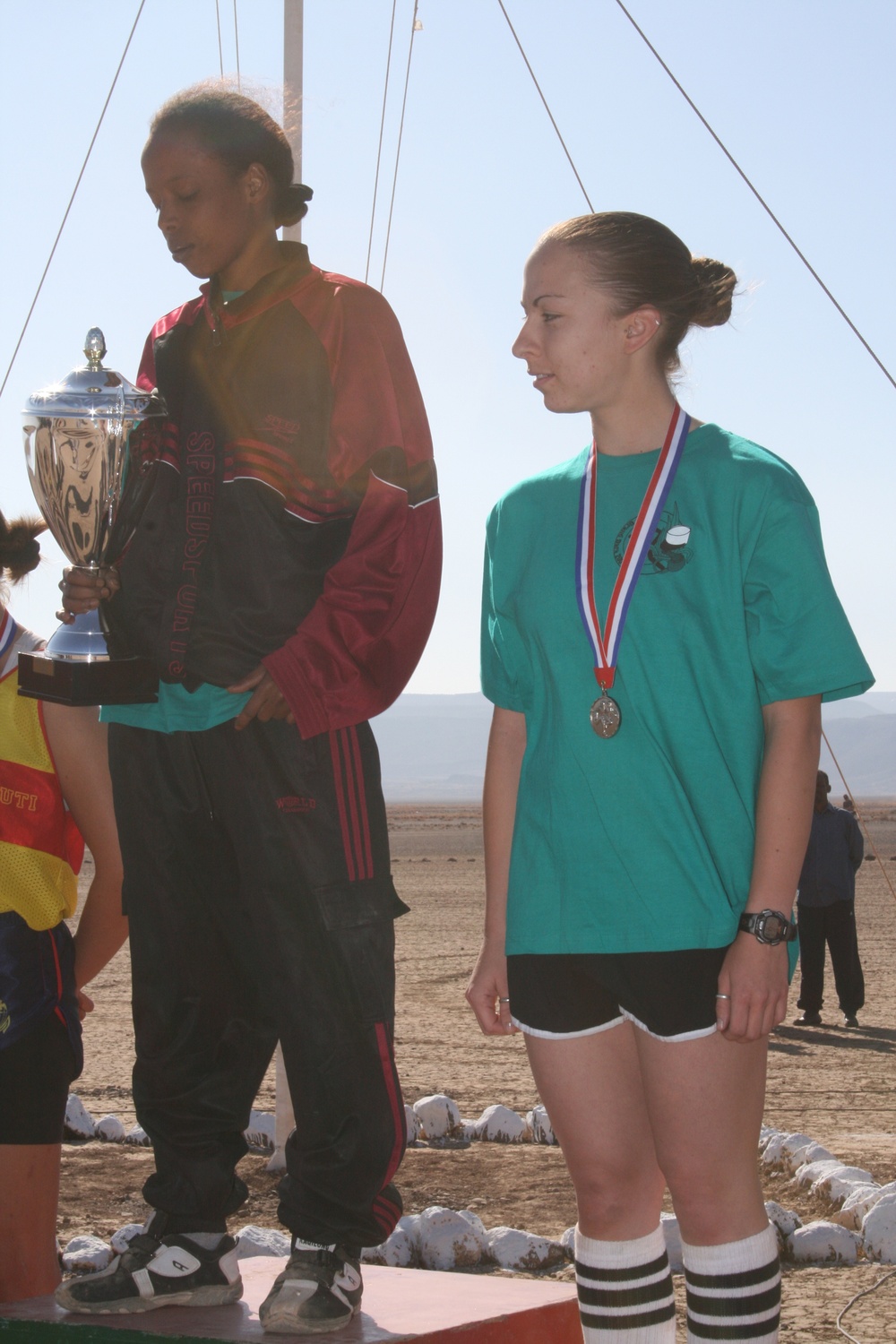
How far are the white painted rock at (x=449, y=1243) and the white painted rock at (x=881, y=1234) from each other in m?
1.17

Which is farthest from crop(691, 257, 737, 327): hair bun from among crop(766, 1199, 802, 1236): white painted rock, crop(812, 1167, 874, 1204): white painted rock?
crop(812, 1167, 874, 1204): white painted rock

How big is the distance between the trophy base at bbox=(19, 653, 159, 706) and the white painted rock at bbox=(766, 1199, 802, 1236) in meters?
3.05

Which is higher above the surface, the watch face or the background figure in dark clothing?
the watch face

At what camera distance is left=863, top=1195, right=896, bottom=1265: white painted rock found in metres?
4.44

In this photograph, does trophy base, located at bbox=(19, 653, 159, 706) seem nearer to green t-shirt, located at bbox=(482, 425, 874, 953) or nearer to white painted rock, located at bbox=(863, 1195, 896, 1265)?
green t-shirt, located at bbox=(482, 425, 874, 953)

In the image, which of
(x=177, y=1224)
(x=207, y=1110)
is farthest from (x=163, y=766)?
(x=177, y=1224)

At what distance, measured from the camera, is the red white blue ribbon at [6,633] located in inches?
108

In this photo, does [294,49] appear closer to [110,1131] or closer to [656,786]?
[656,786]

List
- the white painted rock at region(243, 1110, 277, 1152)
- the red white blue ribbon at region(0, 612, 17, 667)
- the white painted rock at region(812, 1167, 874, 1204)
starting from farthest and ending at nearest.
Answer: the white painted rock at region(243, 1110, 277, 1152), the white painted rock at region(812, 1167, 874, 1204), the red white blue ribbon at region(0, 612, 17, 667)

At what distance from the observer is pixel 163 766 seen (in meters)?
2.37

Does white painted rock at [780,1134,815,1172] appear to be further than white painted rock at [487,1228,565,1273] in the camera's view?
Yes

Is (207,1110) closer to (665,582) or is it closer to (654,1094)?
(654,1094)

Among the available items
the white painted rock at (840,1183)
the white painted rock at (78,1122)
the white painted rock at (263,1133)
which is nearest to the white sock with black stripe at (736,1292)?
the white painted rock at (840,1183)

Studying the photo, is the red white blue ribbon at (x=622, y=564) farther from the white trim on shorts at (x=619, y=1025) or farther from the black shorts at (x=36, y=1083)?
the black shorts at (x=36, y=1083)
